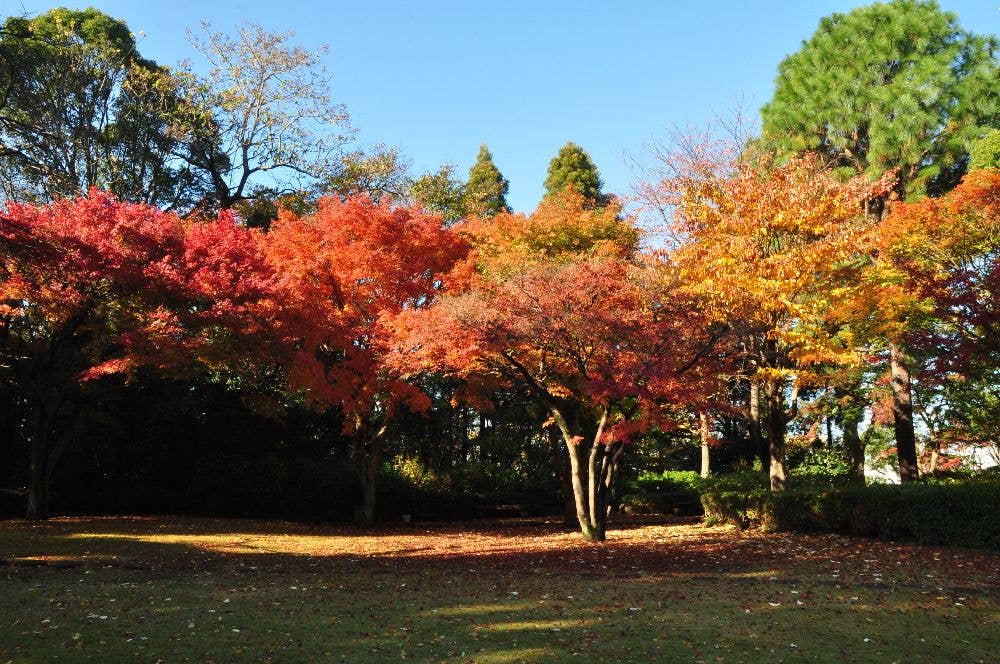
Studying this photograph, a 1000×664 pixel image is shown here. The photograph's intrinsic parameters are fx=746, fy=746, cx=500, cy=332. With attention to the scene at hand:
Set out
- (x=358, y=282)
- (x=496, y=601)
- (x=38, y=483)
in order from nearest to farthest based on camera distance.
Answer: (x=496, y=601), (x=38, y=483), (x=358, y=282)

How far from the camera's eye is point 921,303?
14.0 metres

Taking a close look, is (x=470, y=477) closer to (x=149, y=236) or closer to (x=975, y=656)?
(x=149, y=236)

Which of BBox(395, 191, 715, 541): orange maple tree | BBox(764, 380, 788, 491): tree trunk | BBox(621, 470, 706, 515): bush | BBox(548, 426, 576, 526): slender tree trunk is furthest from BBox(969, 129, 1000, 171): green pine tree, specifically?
BBox(548, 426, 576, 526): slender tree trunk

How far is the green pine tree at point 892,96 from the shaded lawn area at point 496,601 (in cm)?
983

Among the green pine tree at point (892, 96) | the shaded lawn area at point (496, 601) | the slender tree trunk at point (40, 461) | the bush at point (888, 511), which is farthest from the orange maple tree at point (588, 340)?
the green pine tree at point (892, 96)

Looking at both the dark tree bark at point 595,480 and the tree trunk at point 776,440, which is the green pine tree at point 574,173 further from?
the dark tree bark at point 595,480

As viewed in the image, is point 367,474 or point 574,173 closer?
point 367,474

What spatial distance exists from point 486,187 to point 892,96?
1676 cm

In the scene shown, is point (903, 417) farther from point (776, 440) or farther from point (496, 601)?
point (496, 601)

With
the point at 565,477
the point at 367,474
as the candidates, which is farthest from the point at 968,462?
the point at 367,474

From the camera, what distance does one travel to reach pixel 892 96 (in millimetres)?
17672

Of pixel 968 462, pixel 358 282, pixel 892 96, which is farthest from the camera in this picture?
pixel 968 462

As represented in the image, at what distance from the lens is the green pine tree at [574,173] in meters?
31.9

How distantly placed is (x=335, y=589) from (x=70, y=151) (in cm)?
2021
